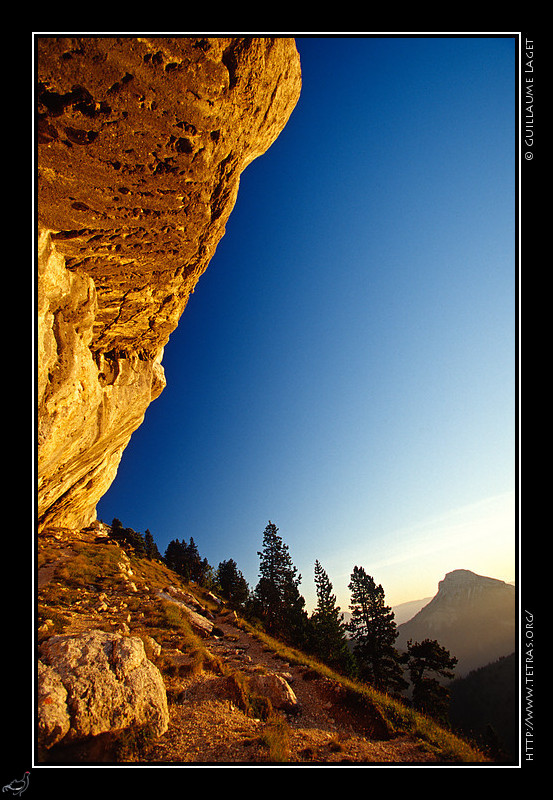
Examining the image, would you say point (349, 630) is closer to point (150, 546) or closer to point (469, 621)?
point (150, 546)

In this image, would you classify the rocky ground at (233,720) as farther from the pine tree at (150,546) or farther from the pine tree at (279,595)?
the pine tree at (150,546)

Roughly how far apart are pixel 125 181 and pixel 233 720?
13287 mm

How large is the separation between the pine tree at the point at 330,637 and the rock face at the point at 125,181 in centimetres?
2234

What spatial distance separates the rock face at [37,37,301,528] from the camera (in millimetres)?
5246

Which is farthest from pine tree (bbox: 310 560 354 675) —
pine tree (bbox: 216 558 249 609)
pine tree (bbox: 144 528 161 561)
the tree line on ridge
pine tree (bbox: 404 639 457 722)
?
pine tree (bbox: 144 528 161 561)

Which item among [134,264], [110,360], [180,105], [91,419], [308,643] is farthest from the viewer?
[308,643]

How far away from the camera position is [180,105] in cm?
584

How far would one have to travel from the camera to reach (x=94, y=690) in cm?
580
